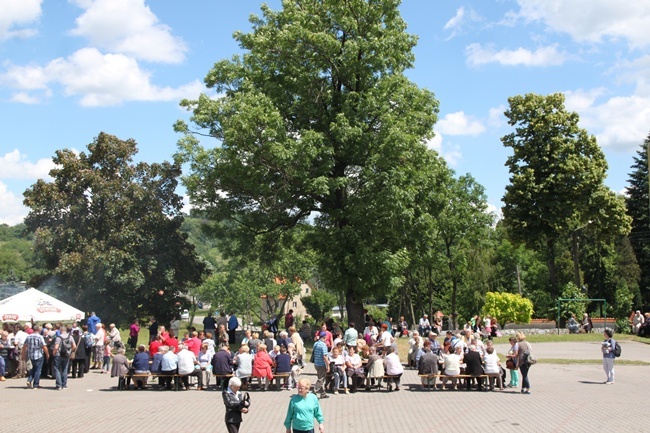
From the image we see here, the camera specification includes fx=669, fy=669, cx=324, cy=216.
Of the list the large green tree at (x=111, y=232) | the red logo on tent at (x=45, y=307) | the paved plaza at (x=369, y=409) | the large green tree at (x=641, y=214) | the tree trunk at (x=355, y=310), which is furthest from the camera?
the large green tree at (x=641, y=214)

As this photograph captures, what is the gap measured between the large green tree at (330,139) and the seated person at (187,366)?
9.13 metres

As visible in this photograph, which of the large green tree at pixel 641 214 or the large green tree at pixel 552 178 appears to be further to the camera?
the large green tree at pixel 641 214

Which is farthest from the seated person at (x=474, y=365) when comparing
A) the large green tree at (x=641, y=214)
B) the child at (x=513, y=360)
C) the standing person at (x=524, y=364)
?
the large green tree at (x=641, y=214)

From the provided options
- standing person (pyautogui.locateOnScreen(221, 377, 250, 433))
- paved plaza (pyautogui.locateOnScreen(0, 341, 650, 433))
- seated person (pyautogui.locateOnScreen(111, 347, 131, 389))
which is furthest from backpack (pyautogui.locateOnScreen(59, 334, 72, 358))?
standing person (pyautogui.locateOnScreen(221, 377, 250, 433))

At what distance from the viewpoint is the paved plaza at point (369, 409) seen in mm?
13531

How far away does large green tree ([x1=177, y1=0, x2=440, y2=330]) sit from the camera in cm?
2684

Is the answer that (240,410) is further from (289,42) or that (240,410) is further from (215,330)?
(289,42)

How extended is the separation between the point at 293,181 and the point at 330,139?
236 cm

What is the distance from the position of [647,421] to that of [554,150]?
29.9 metres

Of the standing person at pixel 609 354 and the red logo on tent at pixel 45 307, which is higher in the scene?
the red logo on tent at pixel 45 307

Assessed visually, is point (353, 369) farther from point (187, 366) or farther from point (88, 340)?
point (88, 340)

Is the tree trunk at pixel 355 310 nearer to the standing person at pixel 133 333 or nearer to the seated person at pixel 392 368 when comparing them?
the standing person at pixel 133 333

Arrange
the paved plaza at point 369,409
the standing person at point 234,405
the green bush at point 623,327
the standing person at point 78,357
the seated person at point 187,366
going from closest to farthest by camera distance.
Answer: the standing person at point 234,405, the paved plaza at point 369,409, the seated person at point 187,366, the standing person at point 78,357, the green bush at point 623,327

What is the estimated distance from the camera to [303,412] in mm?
Result: 9656
